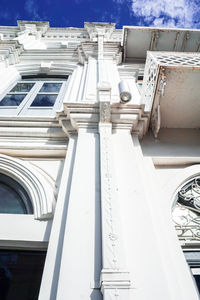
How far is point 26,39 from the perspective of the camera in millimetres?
9320

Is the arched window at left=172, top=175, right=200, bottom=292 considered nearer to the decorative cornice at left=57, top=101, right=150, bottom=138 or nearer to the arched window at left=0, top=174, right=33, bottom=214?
the decorative cornice at left=57, top=101, right=150, bottom=138

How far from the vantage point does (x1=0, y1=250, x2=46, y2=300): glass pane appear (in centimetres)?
181

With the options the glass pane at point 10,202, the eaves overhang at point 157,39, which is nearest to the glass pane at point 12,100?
the glass pane at point 10,202

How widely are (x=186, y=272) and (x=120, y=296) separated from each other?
0.78 meters

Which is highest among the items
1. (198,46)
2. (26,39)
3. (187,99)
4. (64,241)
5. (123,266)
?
(26,39)

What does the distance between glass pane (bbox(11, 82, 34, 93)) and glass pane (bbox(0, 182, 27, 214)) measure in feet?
11.8

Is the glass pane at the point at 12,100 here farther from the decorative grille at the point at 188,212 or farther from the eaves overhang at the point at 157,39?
the eaves overhang at the point at 157,39

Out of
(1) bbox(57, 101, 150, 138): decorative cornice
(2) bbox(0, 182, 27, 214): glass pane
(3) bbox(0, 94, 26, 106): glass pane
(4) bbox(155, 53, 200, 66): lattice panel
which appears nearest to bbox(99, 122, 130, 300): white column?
(1) bbox(57, 101, 150, 138): decorative cornice

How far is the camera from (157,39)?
23.2ft

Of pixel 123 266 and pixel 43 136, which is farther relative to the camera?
pixel 43 136

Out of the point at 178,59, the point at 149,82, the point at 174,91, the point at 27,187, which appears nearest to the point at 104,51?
the point at 149,82

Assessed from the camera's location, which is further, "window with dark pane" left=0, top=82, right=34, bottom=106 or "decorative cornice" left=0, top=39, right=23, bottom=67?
"decorative cornice" left=0, top=39, right=23, bottom=67

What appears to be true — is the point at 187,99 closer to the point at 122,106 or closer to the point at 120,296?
the point at 122,106

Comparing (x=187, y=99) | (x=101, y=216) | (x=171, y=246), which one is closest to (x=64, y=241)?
(x=101, y=216)
